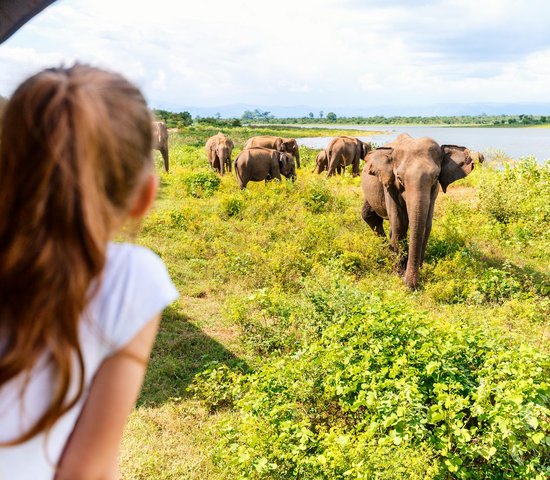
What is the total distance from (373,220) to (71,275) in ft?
32.4

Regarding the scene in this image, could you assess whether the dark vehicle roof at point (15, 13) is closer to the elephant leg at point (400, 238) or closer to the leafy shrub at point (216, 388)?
the leafy shrub at point (216, 388)

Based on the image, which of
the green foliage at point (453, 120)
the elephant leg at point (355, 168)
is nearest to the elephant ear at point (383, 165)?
the elephant leg at point (355, 168)

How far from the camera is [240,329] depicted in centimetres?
621

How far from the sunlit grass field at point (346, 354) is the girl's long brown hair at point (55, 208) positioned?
2.56 meters

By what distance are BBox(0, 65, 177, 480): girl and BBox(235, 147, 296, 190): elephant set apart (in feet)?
46.1

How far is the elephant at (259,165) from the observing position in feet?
49.3

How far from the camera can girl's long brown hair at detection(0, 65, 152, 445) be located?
0.93 meters

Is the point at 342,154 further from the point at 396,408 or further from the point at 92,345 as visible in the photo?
the point at 92,345

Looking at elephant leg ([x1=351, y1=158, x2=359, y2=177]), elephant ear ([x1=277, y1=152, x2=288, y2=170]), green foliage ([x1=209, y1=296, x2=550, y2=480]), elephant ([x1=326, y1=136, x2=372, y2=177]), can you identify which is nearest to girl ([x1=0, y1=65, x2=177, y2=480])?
green foliage ([x1=209, y1=296, x2=550, y2=480])

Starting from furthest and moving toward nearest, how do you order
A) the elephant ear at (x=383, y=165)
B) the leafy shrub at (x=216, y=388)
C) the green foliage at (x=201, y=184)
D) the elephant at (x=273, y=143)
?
the elephant at (x=273, y=143)
the green foliage at (x=201, y=184)
the elephant ear at (x=383, y=165)
the leafy shrub at (x=216, y=388)

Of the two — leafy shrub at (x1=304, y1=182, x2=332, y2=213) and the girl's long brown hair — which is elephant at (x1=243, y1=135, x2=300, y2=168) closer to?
leafy shrub at (x1=304, y1=182, x2=332, y2=213)

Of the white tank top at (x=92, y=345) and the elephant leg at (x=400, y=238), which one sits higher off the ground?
the white tank top at (x=92, y=345)

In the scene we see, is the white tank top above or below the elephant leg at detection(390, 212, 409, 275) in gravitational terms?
above

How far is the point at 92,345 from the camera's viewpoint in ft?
3.34
